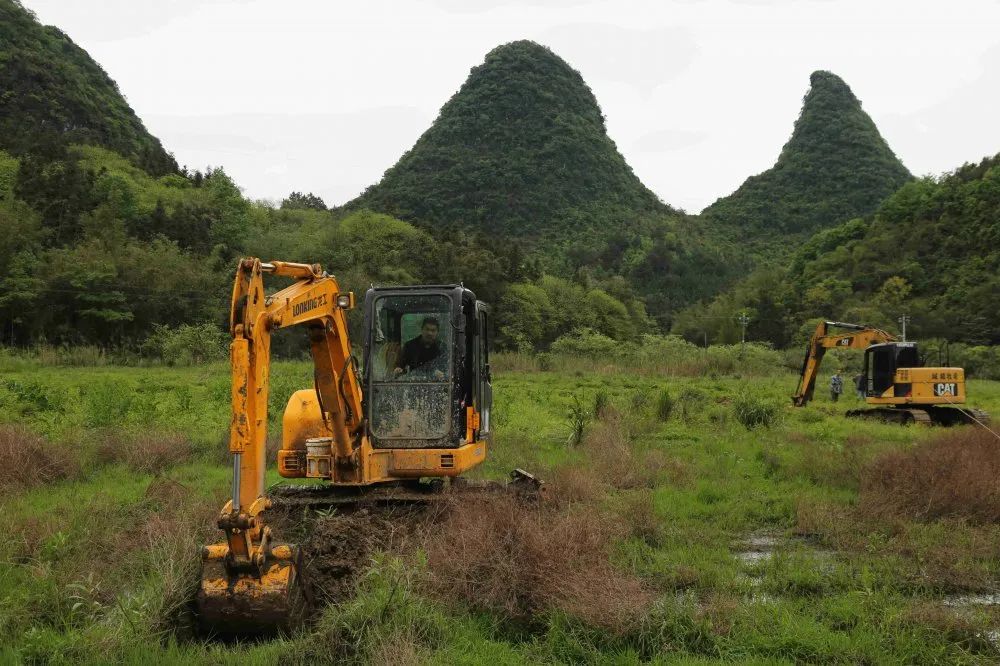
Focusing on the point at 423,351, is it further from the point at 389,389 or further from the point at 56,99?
the point at 56,99

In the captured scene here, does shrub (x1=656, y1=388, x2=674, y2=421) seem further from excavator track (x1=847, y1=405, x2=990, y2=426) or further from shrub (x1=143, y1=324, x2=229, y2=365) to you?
shrub (x1=143, y1=324, x2=229, y2=365)

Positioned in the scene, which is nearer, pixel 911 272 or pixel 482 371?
pixel 482 371

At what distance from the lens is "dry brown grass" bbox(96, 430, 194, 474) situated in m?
11.6

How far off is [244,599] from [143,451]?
7598 mm

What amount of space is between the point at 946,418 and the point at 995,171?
36.9 metres

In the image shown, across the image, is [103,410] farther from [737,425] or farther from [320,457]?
[737,425]

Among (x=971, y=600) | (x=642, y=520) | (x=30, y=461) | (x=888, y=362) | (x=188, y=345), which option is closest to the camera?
(x=971, y=600)

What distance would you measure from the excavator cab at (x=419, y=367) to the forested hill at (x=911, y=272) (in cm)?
4213

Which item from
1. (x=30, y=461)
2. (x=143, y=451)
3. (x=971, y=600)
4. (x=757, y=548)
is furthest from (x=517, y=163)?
(x=971, y=600)

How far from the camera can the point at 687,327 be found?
→ 66.2 meters

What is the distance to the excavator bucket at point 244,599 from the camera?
17.0 ft

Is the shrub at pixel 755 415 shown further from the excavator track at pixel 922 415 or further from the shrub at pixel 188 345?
the shrub at pixel 188 345

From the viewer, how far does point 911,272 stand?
4803 centimetres

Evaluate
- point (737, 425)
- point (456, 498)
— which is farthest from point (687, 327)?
point (456, 498)
